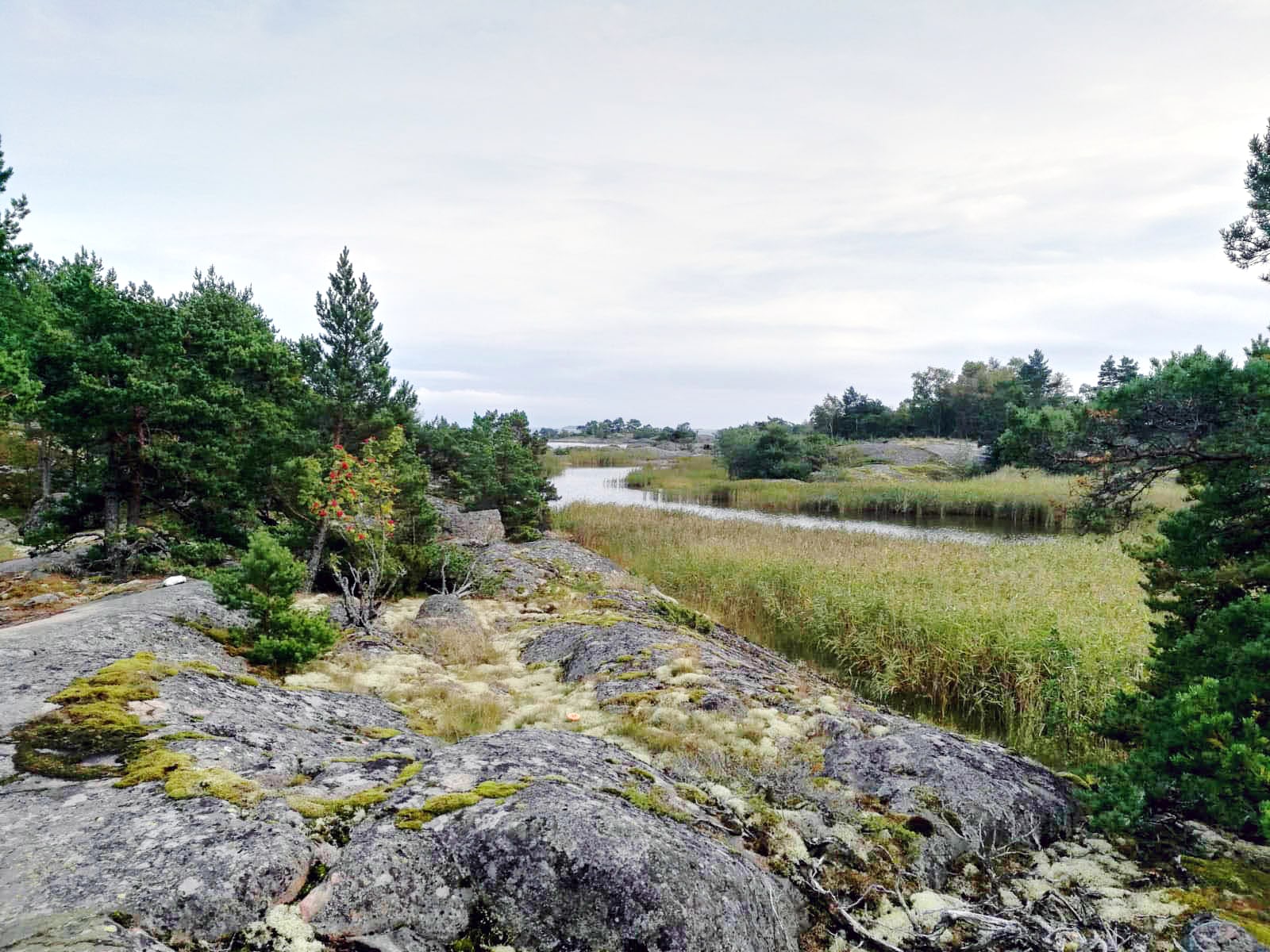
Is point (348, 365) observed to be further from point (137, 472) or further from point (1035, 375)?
point (1035, 375)

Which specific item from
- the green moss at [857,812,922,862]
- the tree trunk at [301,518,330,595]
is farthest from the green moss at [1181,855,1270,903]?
the tree trunk at [301,518,330,595]

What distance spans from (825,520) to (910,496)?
372 inches

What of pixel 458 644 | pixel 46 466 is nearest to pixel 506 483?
pixel 458 644

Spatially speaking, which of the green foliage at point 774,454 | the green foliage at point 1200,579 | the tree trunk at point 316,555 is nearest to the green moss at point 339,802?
the green foliage at point 1200,579

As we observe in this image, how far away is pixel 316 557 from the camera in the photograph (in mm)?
12227

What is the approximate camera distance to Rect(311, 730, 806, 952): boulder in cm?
281

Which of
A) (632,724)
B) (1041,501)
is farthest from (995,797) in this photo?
(1041,501)

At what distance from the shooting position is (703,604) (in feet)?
51.7

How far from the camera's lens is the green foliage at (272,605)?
6633 millimetres

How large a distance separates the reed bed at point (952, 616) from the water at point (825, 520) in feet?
16.5

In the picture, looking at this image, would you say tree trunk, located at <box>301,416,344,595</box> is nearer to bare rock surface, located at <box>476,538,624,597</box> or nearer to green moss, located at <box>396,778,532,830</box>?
bare rock surface, located at <box>476,538,624,597</box>

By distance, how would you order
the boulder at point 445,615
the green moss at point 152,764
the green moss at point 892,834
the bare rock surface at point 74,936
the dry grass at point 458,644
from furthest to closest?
1. the boulder at point 445,615
2. the dry grass at point 458,644
3. the green moss at point 892,834
4. the green moss at point 152,764
5. the bare rock surface at point 74,936

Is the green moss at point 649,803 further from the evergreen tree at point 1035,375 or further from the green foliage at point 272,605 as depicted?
the evergreen tree at point 1035,375

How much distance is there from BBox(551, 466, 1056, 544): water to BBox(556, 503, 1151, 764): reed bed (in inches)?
198
